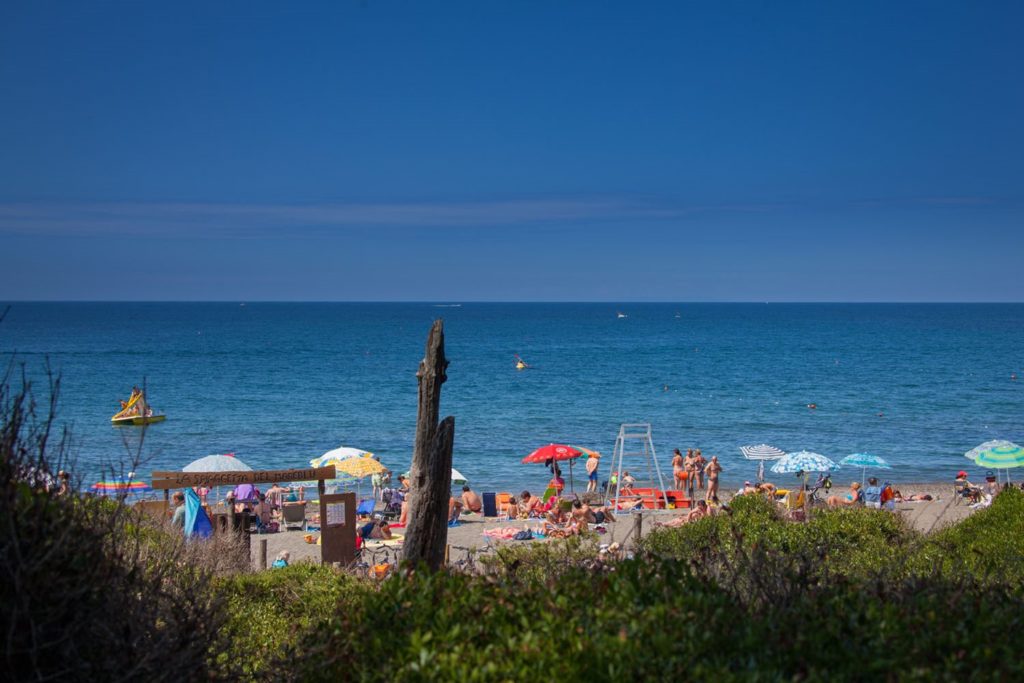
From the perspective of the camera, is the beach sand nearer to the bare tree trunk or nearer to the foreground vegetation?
the bare tree trunk

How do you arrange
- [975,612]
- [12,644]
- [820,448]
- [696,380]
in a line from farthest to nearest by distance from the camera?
1. [696,380]
2. [820,448]
3. [975,612]
4. [12,644]

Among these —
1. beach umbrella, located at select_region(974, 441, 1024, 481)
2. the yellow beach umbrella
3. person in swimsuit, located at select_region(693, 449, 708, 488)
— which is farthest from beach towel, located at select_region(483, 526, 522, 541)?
beach umbrella, located at select_region(974, 441, 1024, 481)

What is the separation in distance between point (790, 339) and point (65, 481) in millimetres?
128119

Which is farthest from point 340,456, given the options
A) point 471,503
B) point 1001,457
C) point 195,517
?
point 1001,457

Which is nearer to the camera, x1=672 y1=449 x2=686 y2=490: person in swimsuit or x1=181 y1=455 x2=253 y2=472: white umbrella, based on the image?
x1=181 y1=455 x2=253 y2=472: white umbrella

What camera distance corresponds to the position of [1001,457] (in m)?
24.8

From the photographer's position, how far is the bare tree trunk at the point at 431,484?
920cm

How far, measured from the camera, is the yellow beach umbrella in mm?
24375

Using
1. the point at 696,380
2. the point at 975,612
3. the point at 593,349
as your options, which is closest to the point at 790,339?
the point at 593,349

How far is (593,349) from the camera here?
349 ft

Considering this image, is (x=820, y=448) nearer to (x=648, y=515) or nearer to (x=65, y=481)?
(x=648, y=515)

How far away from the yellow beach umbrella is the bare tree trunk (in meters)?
15.3

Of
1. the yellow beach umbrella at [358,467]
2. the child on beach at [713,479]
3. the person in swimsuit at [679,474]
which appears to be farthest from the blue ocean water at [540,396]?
the yellow beach umbrella at [358,467]

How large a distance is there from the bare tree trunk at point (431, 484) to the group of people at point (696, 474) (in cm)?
1713
